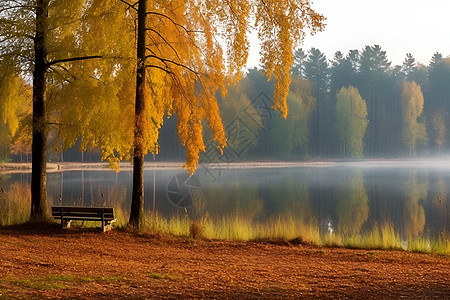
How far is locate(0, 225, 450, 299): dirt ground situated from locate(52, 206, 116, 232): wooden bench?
1.15ft

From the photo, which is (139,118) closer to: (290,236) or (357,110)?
(290,236)

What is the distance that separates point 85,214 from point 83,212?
0.25 feet

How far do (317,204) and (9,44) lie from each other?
1662cm

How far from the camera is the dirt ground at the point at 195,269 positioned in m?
6.82

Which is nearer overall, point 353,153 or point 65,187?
point 65,187

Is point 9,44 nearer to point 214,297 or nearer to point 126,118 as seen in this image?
point 126,118

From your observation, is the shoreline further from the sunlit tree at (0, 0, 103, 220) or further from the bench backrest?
the bench backrest

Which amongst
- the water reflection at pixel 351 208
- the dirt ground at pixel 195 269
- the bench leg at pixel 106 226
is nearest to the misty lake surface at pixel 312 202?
the water reflection at pixel 351 208

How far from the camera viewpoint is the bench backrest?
12586 mm

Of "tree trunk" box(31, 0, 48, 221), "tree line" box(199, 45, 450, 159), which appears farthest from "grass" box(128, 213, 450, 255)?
"tree line" box(199, 45, 450, 159)

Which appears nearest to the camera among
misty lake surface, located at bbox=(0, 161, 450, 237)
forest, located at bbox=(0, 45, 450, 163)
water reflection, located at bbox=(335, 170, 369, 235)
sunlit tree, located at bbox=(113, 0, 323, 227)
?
sunlit tree, located at bbox=(113, 0, 323, 227)

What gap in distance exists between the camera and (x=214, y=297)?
661 cm

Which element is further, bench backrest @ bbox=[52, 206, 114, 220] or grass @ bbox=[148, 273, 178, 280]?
bench backrest @ bbox=[52, 206, 114, 220]

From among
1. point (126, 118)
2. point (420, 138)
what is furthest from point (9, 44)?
point (420, 138)
